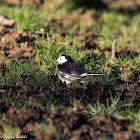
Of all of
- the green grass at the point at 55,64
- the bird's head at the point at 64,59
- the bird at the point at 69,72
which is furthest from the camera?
the bird's head at the point at 64,59

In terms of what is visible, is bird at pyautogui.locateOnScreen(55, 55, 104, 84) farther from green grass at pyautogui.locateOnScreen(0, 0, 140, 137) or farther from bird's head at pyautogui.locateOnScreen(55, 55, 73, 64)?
green grass at pyautogui.locateOnScreen(0, 0, 140, 137)

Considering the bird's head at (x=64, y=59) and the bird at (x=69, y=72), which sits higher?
the bird's head at (x=64, y=59)

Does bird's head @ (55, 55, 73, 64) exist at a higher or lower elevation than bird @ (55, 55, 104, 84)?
higher

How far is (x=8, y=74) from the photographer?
5.85 m

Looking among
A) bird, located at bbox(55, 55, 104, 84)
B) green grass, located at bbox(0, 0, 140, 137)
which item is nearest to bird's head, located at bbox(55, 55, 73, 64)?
bird, located at bbox(55, 55, 104, 84)

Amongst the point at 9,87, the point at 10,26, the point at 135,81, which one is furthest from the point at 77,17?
the point at 9,87

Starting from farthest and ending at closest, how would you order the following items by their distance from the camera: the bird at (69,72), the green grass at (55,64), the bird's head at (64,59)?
1. the bird's head at (64,59)
2. the bird at (69,72)
3. the green grass at (55,64)

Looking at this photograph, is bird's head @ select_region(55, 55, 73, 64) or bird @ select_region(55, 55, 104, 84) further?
bird's head @ select_region(55, 55, 73, 64)

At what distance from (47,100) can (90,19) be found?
7.75 metres

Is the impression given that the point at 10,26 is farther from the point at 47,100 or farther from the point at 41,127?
the point at 41,127

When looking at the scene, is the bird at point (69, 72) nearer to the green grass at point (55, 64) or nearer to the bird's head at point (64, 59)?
the bird's head at point (64, 59)

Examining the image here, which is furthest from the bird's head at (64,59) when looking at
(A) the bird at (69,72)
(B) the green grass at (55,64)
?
(B) the green grass at (55,64)

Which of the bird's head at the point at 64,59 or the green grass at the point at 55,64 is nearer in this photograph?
the green grass at the point at 55,64

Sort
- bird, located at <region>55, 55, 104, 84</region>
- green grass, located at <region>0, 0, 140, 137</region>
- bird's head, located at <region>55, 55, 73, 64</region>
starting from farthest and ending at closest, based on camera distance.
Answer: bird's head, located at <region>55, 55, 73, 64</region>, bird, located at <region>55, 55, 104, 84</region>, green grass, located at <region>0, 0, 140, 137</region>
